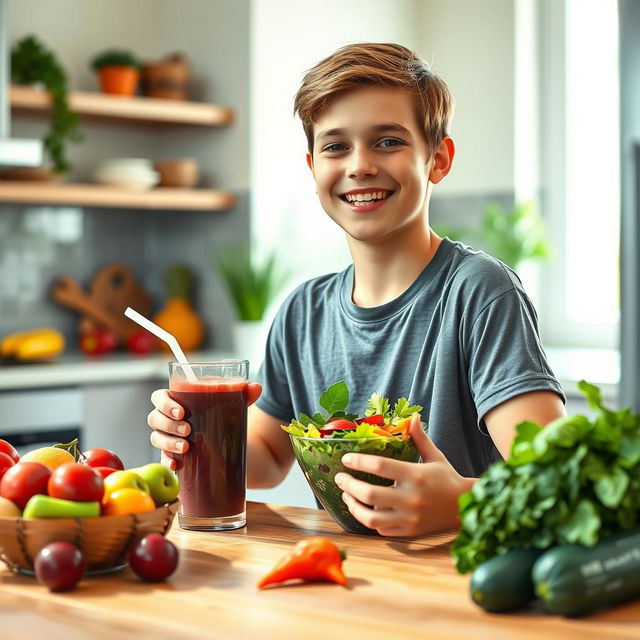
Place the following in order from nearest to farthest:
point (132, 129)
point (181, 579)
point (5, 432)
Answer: point (181, 579), point (5, 432), point (132, 129)

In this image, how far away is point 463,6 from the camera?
421 cm

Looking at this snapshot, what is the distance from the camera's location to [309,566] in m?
1.17

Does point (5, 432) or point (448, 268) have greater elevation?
point (448, 268)

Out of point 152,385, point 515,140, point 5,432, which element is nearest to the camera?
point 5,432

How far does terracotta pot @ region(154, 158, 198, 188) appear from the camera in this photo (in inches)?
160

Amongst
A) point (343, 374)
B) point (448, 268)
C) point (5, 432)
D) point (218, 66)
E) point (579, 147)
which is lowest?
point (5, 432)

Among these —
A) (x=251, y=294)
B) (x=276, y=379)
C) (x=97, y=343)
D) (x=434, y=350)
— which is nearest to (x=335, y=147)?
(x=434, y=350)

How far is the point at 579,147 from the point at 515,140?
27 centimetres

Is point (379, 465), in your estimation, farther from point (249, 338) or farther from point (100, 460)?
point (249, 338)

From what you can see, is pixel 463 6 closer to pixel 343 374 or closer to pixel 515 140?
pixel 515 140

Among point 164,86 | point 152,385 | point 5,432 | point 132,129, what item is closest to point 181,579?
point 5,432

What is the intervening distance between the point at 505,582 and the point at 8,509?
57 centimetres

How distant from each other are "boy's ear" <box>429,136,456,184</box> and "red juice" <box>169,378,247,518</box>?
64 centimetres

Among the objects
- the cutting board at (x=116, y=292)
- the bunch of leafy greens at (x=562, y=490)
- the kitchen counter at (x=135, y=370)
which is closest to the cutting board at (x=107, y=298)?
the cutting board at (x=116, y=292)
